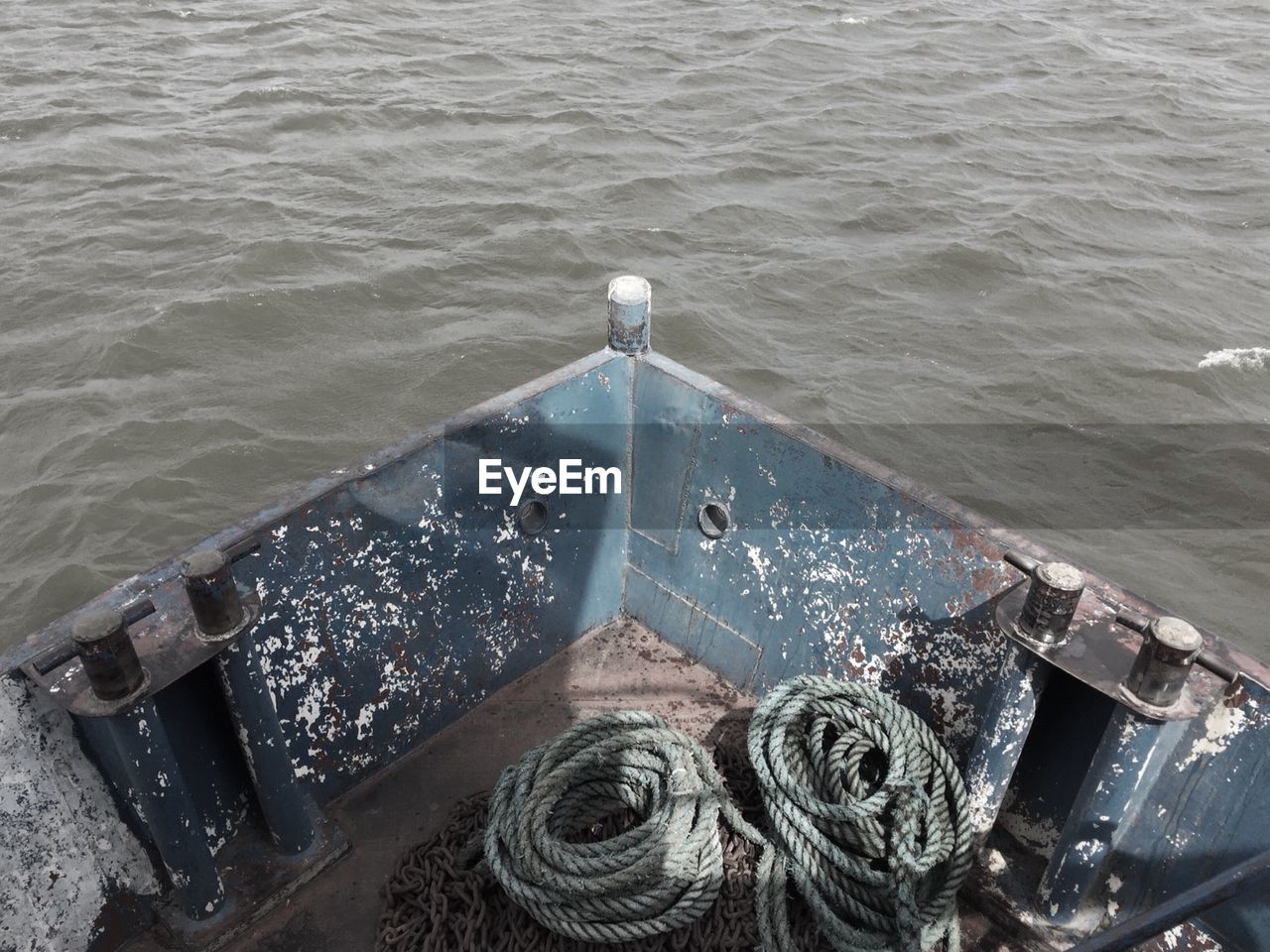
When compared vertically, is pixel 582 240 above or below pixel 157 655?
below

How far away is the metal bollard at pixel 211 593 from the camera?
2.32 meters

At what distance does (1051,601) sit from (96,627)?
218cm

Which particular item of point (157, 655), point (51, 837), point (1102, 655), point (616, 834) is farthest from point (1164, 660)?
point (51, 837)

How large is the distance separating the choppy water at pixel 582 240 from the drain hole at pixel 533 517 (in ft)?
11.7

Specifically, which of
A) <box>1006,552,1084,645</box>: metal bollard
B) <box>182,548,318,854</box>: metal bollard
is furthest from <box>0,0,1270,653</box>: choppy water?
<box>1006,552,1084,645</box>: metal bollard

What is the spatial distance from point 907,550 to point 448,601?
4.90 feet

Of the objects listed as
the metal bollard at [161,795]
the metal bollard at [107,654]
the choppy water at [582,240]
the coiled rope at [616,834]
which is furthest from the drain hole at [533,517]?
the choppy water at [582,240]

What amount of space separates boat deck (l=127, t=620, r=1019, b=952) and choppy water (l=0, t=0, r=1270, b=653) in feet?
11.4

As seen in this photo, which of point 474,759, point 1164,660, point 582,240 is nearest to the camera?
point 1164,660

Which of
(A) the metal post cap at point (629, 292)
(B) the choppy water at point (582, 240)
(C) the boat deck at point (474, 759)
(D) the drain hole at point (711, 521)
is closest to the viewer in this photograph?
(C) the boat deck at point (474, 759)

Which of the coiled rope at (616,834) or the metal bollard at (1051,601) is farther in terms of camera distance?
the coiled rope at (616,834)

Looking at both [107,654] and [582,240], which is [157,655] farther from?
[582,240]

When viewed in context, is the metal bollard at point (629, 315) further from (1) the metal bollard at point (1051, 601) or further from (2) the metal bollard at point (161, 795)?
(2) the metal bollard at point (161, 795)

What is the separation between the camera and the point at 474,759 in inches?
137
